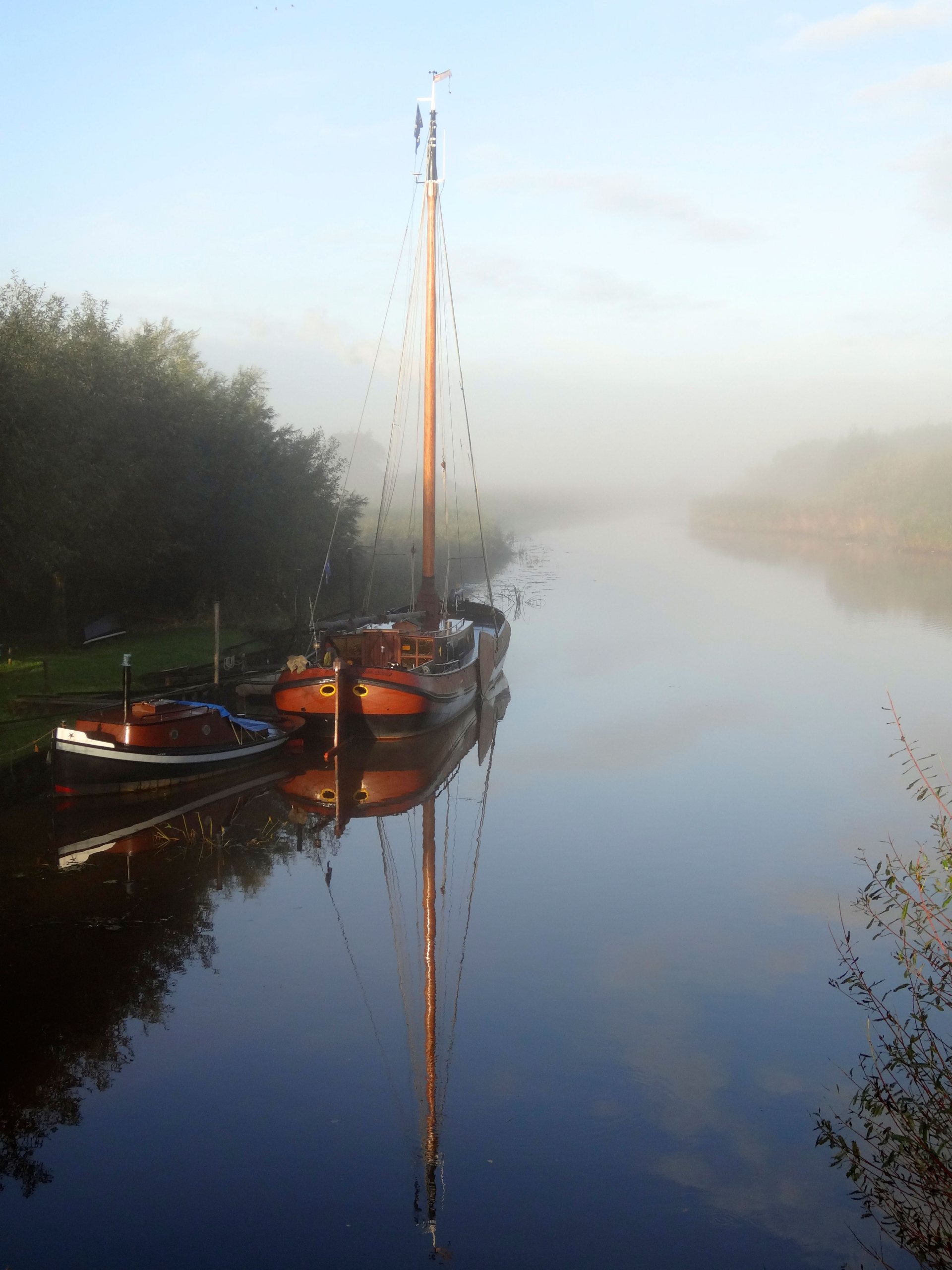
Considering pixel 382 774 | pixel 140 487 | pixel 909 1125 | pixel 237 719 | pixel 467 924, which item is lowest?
pixel 382 774

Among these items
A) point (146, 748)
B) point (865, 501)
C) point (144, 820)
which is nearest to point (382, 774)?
point (146, 748)

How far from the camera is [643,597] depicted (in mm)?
56938

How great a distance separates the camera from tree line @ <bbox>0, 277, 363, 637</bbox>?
26.5 meters

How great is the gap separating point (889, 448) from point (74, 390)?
124m

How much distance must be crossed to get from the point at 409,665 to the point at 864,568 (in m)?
52.6

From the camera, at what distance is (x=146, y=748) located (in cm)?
1995

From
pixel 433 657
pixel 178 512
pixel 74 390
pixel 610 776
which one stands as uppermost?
pixel 74 390

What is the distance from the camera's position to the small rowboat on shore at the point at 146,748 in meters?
19.3

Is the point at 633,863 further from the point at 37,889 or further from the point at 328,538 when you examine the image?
the point at 328,538

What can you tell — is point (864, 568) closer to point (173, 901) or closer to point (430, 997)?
point (173, 901)

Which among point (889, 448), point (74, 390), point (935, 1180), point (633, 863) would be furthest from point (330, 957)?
point (889, 448)

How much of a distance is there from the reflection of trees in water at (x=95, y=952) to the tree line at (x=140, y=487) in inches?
461

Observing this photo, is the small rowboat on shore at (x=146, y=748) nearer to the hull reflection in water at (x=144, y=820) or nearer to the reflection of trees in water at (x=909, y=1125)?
the hull reflection in water at (x=144, y=820)

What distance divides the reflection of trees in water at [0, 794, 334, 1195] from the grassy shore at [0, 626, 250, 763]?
238 inches
